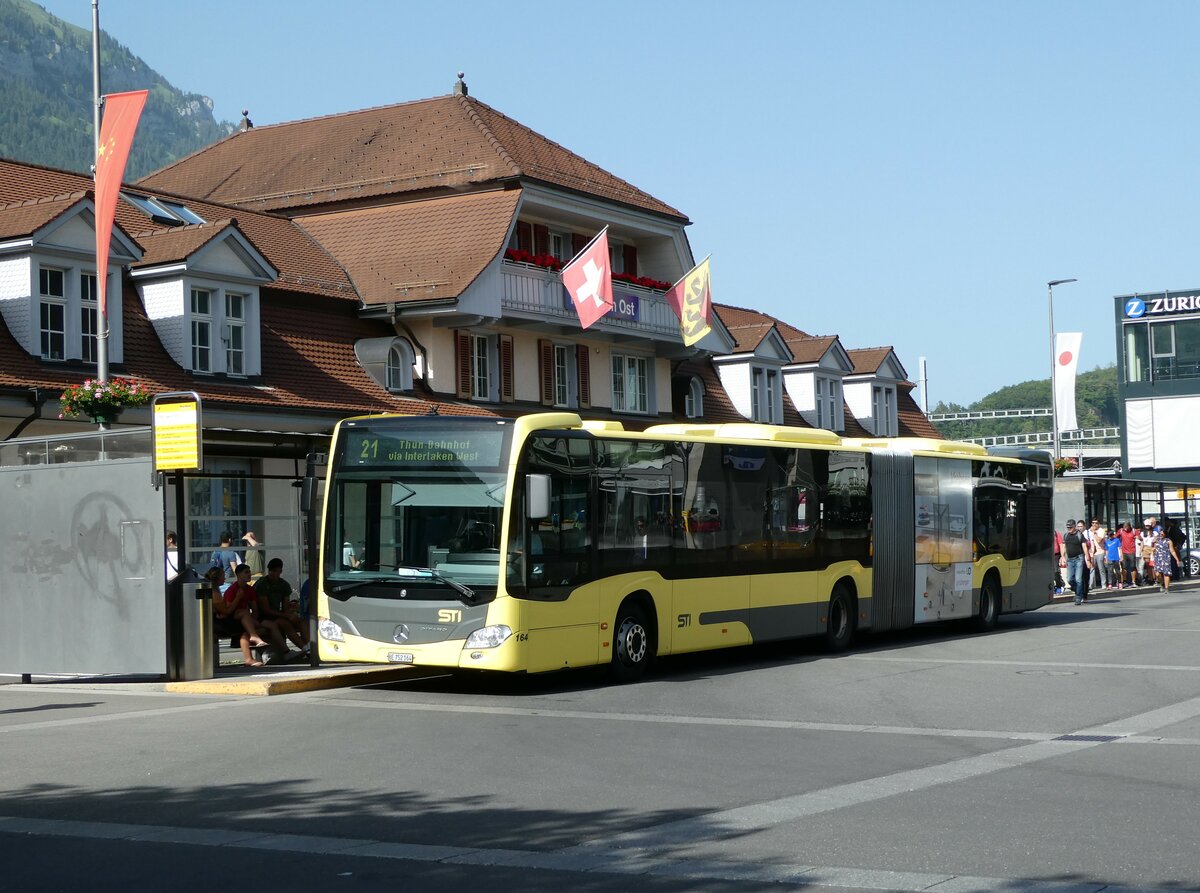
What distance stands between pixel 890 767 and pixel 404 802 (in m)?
3.51

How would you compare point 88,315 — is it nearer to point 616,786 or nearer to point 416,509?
point 416,509

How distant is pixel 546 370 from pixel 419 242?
4503 millimetres

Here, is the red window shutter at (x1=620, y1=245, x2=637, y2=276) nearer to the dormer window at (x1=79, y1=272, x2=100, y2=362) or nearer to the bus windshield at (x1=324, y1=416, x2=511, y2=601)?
the dormer window at (x1=79, y1=272, x2=100, y2=362)

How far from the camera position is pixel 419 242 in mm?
38031

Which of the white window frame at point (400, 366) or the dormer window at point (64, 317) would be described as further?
the white window frame at point (400, 366)

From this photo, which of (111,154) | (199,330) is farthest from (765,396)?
(111,154)

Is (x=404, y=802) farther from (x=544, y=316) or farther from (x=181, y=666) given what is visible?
(x=544, y=316)

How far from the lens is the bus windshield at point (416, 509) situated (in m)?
16.8

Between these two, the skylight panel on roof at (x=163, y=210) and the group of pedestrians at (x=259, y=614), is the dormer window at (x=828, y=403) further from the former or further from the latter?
the group of pedestrians at (x=259, y=614)

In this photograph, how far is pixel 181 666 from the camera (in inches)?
728

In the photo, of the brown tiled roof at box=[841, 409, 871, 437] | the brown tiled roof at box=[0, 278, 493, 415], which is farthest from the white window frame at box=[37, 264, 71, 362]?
the brown tiled roof at box=[841, 409, 871, 437]

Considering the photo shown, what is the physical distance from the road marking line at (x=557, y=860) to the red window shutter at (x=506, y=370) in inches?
1150

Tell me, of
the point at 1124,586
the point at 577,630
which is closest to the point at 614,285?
the point at 1124,586

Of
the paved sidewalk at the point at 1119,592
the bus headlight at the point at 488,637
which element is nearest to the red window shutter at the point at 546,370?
the paved sidewalk at the point at 1119,592
